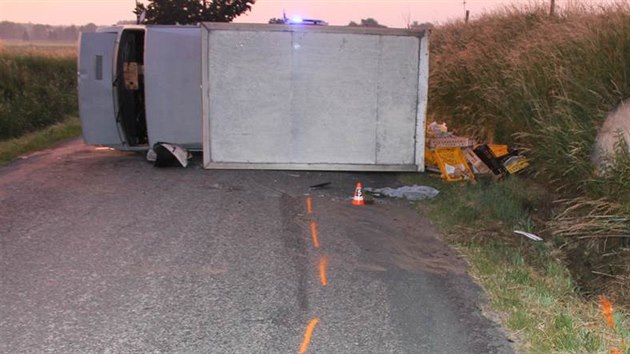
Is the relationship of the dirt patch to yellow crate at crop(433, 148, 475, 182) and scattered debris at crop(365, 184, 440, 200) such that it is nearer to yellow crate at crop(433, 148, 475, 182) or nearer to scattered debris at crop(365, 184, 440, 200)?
scattered debris at crop(365, 184, 440, 200)

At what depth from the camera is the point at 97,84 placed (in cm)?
1126

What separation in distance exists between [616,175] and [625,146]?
0.32 metres

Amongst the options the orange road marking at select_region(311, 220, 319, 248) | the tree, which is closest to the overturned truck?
the orange road marking at select_region(311, 220, 319, 248)

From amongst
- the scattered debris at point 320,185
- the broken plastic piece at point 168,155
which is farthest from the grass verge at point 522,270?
the broken plastic piece at point 168,155

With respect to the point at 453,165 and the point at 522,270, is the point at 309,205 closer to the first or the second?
the point at 453,165

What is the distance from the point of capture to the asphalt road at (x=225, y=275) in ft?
13.9

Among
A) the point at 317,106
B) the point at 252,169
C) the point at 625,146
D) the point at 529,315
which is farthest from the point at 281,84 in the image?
the point at 529,315

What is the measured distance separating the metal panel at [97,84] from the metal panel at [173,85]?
0.91 metres

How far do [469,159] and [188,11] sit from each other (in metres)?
19.9

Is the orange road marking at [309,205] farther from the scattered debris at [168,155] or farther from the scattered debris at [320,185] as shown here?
the scattered debris at [168,155]

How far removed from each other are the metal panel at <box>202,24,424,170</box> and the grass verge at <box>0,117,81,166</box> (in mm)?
4416

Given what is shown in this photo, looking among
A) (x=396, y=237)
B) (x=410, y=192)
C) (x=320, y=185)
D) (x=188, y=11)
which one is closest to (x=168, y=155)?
(x=320, y=185)

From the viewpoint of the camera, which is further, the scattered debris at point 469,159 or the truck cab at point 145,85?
the truck cab at point 145,85

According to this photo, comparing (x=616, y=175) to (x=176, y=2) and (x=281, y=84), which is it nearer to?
(x=281, y=84)
